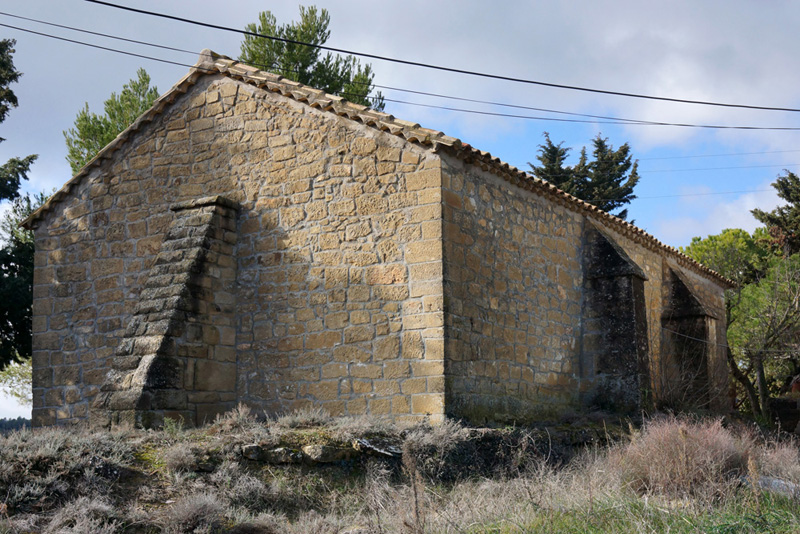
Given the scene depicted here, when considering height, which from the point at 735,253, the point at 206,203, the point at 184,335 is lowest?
the point at 184,335

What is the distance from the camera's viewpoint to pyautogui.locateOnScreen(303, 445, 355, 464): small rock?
301 inches

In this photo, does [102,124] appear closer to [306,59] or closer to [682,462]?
[306,59]

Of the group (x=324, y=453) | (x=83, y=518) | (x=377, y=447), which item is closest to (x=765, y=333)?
(x=377, y=447)

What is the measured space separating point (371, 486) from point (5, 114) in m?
12.2

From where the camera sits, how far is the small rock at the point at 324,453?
7648mm

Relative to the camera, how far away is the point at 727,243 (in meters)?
27.8

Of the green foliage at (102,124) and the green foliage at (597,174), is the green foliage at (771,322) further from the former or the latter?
the green foliage at (102,124)

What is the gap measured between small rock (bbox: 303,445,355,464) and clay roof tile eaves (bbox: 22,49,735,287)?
12.3 feet

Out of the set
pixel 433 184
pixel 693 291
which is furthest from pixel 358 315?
pixel 693 291

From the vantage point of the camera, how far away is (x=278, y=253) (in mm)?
10344

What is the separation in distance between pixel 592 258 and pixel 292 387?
5.52m

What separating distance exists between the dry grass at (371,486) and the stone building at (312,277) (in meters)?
0.96

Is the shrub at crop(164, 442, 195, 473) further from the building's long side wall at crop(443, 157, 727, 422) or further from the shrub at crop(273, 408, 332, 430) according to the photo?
the building's long side wall at crop(443, 157, 727, 422)

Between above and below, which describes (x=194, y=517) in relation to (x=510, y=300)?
below
